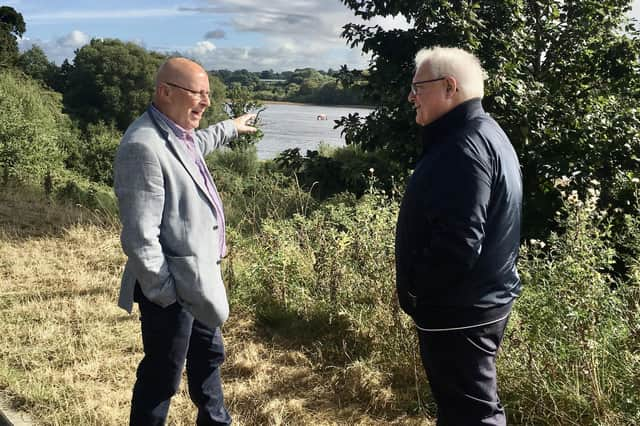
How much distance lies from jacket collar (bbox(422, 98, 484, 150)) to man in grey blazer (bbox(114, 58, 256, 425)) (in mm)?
1068

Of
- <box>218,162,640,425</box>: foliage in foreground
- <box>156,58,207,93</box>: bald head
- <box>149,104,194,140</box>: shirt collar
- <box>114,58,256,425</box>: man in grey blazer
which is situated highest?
<box>156,58,207,93</box>: bald head

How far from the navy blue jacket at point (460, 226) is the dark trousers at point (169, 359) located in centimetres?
104

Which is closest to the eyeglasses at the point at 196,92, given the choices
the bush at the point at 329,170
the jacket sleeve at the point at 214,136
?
the jacket sleeve at the point at 214,136

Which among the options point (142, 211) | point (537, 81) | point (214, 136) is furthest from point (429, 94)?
point (537, 81)

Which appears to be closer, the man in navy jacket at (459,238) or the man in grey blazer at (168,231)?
the man in navy jacket at (459,238)

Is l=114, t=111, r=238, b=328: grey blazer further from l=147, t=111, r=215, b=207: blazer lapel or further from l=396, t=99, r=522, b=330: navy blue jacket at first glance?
l=396, t=99, r=522, b=330: navy blue jacket

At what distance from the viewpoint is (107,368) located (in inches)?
161

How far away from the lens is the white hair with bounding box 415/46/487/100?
2.29m

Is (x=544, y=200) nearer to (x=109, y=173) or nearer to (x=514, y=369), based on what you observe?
(x=514, y=369)

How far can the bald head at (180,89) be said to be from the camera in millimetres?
2592

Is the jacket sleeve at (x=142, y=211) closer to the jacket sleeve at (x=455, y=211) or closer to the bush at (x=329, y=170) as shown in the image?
the jacket sleeve at (x=455, y=211)

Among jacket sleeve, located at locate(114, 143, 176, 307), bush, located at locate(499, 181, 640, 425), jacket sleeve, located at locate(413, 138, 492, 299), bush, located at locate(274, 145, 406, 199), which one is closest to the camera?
jacket sleeve, located at locate(413, 138, 492, 299)

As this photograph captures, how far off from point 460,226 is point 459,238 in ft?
0.15

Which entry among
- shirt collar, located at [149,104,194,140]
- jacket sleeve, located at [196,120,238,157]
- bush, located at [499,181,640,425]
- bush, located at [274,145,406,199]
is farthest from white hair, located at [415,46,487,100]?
bush, located at [274,145,406,199]
